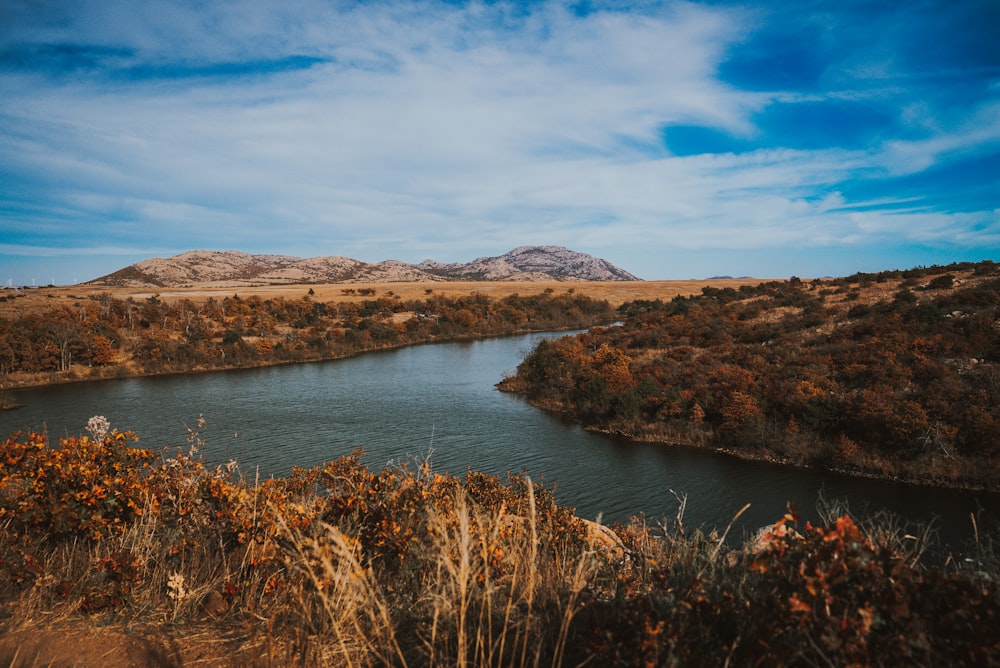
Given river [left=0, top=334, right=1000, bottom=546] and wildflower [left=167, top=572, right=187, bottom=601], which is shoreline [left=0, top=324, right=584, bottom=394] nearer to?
river [left=0, top=334, right=1000, bottom=546]

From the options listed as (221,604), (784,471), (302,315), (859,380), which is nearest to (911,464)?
(784,471)

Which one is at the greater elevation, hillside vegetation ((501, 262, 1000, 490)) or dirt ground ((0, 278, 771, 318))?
dirt ground ((0, 278, 771, 318))

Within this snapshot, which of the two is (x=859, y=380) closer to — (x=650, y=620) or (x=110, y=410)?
(x=650, y=620)

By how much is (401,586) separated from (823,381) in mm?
24152

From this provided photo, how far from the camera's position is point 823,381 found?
23219 mm

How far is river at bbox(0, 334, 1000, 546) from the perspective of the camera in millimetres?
17016

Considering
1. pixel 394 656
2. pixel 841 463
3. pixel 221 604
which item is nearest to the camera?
pixel 394 656

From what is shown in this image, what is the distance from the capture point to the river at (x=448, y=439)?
17.0 meters

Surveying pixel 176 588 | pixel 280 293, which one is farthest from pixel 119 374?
pixel 280 293

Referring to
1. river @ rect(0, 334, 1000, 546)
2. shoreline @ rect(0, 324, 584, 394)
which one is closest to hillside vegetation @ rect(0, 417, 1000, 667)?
river @ rect(0, 334, 1000, 546)

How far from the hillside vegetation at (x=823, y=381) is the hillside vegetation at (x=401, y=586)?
1765 centimetres

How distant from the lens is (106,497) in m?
5.46

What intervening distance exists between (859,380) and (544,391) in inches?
646

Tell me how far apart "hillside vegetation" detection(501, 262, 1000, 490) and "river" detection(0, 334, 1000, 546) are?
1274mm
